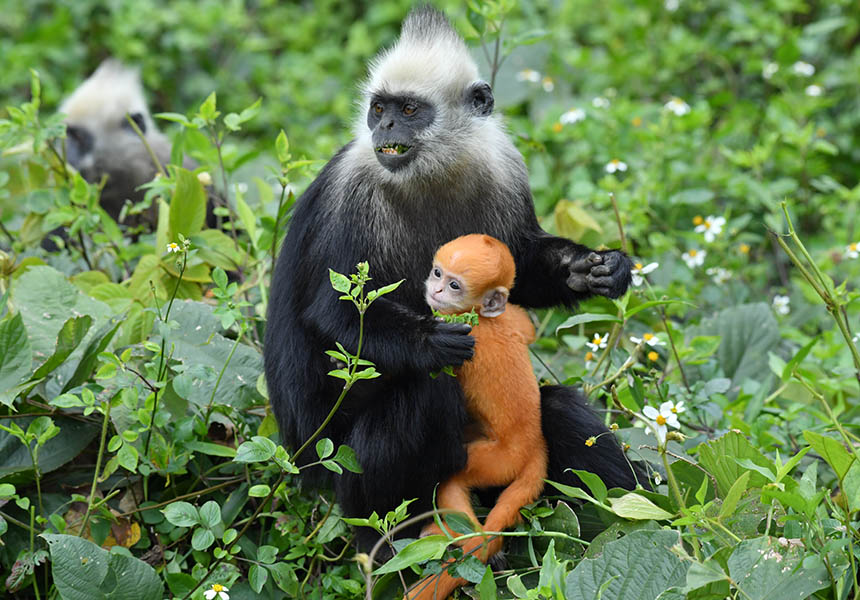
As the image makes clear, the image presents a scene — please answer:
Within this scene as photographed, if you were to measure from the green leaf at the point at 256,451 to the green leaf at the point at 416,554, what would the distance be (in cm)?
43

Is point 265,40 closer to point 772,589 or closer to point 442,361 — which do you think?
point 442,361

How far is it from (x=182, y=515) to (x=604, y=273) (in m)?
1.42

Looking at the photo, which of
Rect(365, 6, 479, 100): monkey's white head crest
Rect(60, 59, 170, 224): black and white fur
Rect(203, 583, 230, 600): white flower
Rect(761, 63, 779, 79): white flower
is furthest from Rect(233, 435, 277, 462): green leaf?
Rect(761, 63, 779, 79): white flower

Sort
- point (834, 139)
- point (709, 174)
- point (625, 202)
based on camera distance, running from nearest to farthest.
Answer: point (625, 202)
point (709, 174)
point (834, 139)

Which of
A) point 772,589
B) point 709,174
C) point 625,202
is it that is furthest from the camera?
point 709,174

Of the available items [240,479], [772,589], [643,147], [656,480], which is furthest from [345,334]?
[643,147]

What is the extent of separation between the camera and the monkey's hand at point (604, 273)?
303cm

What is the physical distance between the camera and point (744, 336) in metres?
3.99

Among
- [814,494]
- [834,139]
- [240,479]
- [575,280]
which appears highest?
[575,280]

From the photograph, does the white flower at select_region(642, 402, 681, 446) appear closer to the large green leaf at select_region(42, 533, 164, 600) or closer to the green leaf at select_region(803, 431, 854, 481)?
the green leaf at select_region(803, 431, 854, 481)

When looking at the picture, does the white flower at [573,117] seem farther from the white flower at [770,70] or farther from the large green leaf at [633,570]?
the large green leaf at [633,570]

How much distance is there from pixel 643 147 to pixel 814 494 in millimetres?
3053

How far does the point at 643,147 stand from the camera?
5207 mm

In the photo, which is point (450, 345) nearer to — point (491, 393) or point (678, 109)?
point (491, 393)
